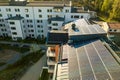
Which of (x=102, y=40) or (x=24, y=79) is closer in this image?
(x=102, y=40)

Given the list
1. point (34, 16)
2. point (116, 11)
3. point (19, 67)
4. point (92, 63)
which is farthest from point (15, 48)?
point (116, 11)

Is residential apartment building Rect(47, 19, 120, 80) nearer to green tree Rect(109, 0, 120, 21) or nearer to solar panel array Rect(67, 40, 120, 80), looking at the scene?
solar panel array Rect(67, 40, 120, 80)

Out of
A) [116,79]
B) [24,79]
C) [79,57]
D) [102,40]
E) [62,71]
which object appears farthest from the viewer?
[24,79]

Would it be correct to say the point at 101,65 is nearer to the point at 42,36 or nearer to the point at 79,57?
the point at 79,57

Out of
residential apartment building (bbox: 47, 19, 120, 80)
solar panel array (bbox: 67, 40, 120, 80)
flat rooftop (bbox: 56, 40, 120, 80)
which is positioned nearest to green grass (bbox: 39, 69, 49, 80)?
residential apartment building (bbox: 47, 19, 120, 80)

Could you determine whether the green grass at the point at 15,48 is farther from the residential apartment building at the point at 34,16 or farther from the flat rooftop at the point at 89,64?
the flat rooftop at the point at 89,64

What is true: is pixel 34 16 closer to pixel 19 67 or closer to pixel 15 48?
pixel 15 48

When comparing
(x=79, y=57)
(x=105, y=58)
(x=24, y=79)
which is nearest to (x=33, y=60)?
(x=24, y=79)
